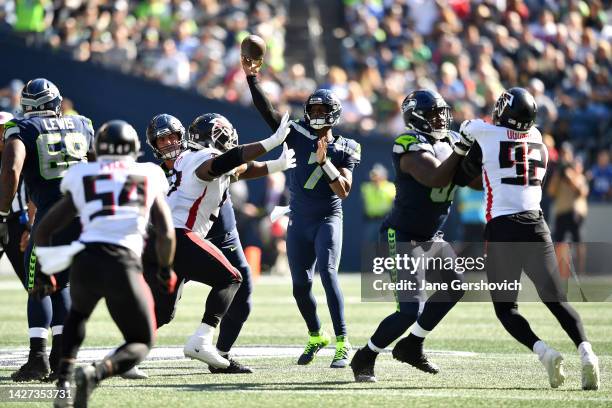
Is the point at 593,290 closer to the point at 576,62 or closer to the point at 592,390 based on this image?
the point at 576,62

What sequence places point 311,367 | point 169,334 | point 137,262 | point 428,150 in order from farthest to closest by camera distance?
point 169,334
point 311,367
point 428,150
point 137,262

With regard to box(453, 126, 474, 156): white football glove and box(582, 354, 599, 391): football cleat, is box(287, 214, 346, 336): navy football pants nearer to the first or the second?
box(453, 126, 474, 156): white football glove

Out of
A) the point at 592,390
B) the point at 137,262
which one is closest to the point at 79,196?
the point at 137,262

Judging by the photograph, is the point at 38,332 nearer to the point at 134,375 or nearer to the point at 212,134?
the point at 134,375

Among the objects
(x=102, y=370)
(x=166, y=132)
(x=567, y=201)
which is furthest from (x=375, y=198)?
(x=102, y=370)

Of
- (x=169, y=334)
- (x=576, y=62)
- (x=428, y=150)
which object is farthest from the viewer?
(x=576, y=62)

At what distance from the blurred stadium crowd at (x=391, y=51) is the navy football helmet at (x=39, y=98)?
944 cm

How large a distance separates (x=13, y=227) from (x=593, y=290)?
31.3ft

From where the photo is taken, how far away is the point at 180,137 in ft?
29.9

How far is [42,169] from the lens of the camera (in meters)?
8.27

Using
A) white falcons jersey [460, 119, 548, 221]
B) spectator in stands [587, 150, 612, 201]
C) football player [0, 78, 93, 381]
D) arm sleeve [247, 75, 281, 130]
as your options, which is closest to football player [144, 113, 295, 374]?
arm sleeve [247, 75, 281, 130]

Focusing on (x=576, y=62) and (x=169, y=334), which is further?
(x=576, y=62)

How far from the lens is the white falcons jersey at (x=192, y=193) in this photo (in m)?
8.38

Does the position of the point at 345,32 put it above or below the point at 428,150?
above
